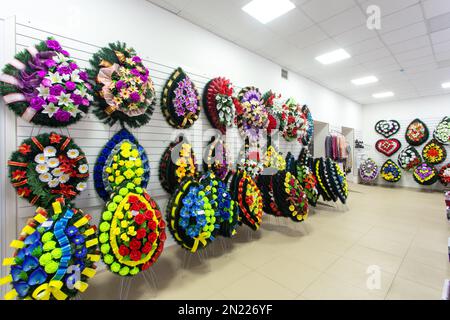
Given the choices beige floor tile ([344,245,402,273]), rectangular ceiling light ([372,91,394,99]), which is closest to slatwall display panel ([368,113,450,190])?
rectangular ceiling light ([372,91,394,99])

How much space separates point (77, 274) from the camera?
1.61m

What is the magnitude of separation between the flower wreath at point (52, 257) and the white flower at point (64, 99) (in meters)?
0.88

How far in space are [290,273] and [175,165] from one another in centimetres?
190

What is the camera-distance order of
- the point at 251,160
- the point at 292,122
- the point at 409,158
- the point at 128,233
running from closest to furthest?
the point at 128,233, the point at 251,160, the point at 292,122, the point at 409,158

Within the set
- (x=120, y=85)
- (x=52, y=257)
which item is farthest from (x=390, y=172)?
(x=52, y=257)

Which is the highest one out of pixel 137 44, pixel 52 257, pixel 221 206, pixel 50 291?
pixel 137 44

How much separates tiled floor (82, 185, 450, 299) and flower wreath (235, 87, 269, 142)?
5.74ft

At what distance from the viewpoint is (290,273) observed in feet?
7.93

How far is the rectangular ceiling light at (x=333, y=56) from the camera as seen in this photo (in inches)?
181

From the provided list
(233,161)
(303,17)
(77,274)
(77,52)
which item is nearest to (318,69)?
(303,17)

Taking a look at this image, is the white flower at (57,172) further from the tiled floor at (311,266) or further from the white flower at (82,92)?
the tiled floor at (311,266)

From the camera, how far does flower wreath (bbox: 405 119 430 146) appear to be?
Answer: 7961mm

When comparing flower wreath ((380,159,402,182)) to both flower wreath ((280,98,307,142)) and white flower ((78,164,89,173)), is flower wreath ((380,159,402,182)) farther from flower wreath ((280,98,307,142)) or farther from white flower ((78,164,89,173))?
white flower ((78,164,89,173))

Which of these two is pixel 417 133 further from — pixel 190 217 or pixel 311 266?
pixel 190 217
